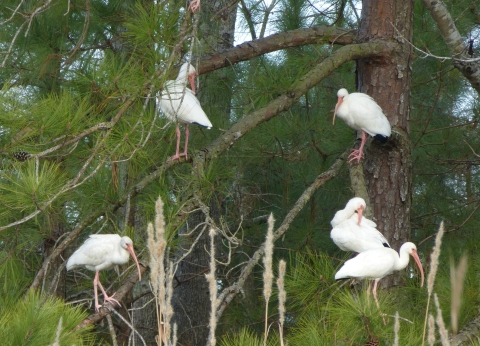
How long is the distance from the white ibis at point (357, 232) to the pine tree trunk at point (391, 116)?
175 millimetres


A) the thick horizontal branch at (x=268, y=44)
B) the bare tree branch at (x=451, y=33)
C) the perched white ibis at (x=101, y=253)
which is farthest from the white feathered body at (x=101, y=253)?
the bare tree branch at (x=451, y=33)

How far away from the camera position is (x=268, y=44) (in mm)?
4254

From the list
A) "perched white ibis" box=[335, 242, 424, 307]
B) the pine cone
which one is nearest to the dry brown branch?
the pine cone

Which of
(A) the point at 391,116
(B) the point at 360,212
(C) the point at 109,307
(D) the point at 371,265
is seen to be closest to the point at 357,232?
(B) the point at 360,212

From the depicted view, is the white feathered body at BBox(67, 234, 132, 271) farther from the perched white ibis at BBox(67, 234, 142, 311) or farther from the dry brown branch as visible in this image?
the dry brown branch

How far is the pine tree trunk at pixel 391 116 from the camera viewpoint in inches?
167

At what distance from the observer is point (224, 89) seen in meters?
Answer: 5.56

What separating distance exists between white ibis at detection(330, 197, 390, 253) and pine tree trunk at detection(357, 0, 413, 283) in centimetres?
17

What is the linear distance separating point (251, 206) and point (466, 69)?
2.57 meters

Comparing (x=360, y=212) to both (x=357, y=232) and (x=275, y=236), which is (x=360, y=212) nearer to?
(x=357, y=232)

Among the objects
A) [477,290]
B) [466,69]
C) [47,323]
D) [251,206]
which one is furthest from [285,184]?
[47,323]

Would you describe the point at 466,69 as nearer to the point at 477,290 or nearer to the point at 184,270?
the point at 477,290

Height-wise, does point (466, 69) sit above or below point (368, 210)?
above

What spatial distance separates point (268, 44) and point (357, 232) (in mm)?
1073
